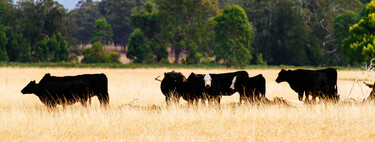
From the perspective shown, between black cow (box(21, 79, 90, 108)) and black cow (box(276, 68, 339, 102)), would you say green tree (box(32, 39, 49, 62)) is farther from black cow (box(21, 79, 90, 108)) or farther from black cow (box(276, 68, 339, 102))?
black cow (box(276, 68, 339, 102))

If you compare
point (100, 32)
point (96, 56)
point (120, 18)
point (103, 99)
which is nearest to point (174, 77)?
point (103, 99)

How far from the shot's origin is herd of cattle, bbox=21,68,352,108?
1354 centimetres

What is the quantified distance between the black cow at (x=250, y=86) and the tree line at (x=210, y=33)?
4625 centimetres

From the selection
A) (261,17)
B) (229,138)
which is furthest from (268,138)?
(261,17)

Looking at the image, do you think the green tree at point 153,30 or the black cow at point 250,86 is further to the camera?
the green tree at point 153,30

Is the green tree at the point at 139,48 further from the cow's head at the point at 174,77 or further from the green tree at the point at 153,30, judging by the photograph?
the cow's head at the point at 174,77

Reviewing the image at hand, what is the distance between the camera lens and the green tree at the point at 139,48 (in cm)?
7131

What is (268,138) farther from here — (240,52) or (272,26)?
(272,26)

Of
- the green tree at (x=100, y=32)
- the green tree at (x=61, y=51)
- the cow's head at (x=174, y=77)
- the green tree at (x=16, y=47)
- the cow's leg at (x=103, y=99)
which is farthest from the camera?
the green tree at (x=100, y=32)

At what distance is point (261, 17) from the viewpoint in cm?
7738

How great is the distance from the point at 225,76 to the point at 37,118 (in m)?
6.15

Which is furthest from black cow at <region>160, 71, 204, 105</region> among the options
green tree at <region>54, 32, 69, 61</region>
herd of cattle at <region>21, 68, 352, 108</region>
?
green tree at <region>54, 32, 69, 61</region>

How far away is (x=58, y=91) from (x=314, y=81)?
8.69 m

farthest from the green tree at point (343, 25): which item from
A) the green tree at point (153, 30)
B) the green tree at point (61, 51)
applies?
the green tree at point (61, 51)
